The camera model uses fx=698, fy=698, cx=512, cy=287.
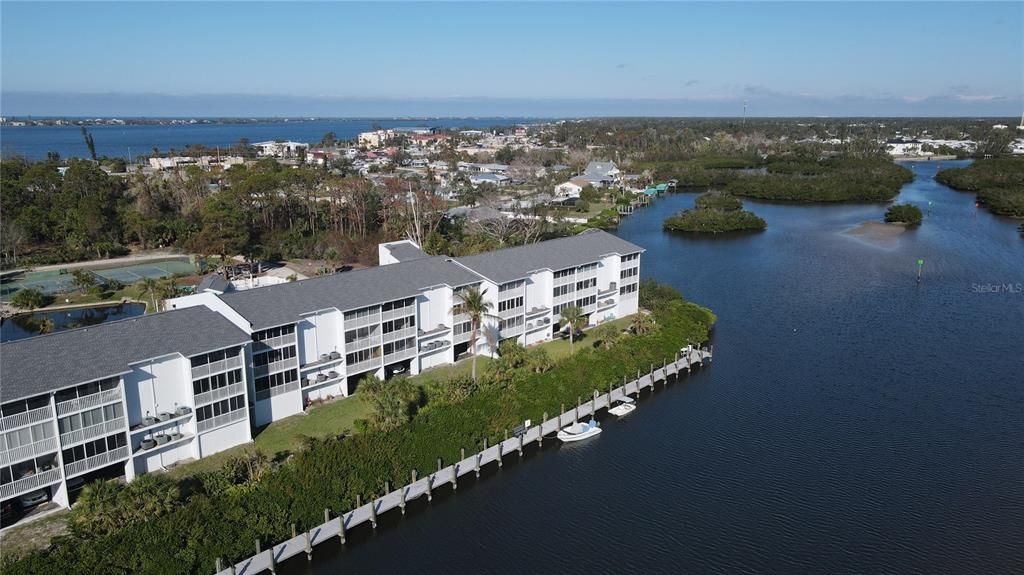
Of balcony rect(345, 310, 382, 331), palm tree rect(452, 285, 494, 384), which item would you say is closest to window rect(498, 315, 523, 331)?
palm tree rect(452, 285, 494, 384)

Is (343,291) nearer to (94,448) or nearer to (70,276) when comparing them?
(94,448)

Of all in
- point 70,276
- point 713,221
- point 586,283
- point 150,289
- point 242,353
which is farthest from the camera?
point 713,221

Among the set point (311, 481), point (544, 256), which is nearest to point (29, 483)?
point (311, 481)

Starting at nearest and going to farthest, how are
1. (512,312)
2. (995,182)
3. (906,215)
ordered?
(512,312) < (906,215) < (995,182)

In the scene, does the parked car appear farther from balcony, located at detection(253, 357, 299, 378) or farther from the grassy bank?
balcony, located at detection(253, 357, 299, 378)

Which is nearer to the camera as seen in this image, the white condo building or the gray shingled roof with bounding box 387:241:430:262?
the white condo building

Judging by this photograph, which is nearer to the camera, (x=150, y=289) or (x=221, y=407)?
(x=221, y=407)
